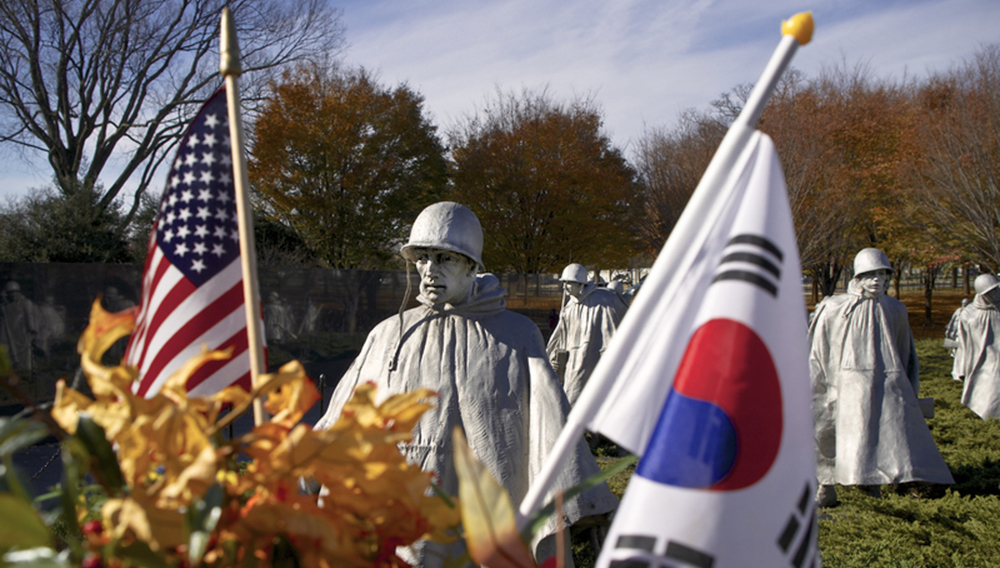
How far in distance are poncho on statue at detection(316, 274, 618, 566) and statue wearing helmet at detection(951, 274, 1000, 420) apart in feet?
31.5

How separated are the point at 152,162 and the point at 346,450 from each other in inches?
802

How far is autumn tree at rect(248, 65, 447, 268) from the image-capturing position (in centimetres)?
1816

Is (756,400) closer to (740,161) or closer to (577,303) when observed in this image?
(740,161)

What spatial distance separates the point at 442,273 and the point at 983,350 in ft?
32.5

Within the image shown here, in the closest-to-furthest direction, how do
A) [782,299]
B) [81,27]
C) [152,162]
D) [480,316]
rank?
1. [782,299]
2. [480,316]
3. [81,27]
4. [152,162]

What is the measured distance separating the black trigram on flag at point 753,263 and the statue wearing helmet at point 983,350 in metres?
10.6

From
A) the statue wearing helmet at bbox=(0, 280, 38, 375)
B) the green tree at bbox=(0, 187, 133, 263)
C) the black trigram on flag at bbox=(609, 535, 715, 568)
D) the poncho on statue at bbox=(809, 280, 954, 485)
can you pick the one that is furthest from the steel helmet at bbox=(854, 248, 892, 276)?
the green tree at bbox=(0, 187, 133, 263)

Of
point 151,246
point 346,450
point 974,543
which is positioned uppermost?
point 151,246

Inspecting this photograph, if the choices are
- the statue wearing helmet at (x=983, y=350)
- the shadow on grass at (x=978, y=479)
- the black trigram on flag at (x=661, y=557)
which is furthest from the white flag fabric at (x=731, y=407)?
the statue wearing helmet at (x=983, y=350)

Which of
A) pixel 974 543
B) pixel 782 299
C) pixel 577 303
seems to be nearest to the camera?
pixel 782 299

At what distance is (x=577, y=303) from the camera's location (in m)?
10.4

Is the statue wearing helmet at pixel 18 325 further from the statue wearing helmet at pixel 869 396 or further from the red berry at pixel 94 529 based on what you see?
the red berry at pixel 94 529

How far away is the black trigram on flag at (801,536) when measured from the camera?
4.14 ft

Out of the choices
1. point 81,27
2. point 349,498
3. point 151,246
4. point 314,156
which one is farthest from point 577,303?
point 81,27
